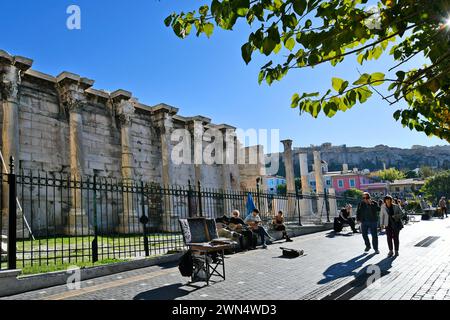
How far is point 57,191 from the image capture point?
1450 centimetres

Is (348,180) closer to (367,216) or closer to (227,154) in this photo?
(227,154)

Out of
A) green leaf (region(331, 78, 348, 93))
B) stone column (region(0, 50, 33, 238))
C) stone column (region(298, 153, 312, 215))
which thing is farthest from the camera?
stone column (region(298, 153, 312, 215))

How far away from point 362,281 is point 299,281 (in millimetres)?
1170

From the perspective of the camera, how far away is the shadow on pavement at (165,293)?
579cm

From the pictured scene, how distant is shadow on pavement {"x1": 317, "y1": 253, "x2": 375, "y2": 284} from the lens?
269 inches

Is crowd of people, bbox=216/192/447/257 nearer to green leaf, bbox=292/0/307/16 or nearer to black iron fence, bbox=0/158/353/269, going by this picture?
black iron fence, bbox=0/158/353/269

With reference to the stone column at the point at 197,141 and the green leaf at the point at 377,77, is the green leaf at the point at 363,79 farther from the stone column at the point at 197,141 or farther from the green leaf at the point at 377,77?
the stone column at the point at 197,141

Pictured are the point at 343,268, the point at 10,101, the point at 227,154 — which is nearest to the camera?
the point at 343,268

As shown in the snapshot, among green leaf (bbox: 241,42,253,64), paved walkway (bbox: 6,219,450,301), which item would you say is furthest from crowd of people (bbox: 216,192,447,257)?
green leaf (bbox: 241,42,253,64)

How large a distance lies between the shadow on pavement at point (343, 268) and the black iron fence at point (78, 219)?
4.96 metres

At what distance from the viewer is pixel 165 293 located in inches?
241

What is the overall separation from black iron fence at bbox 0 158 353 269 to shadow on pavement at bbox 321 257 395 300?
5.65 metres

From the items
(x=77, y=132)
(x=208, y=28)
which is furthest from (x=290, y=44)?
(x=77, y=132)
